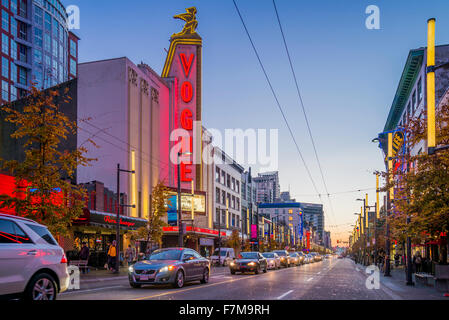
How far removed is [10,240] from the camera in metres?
9.01

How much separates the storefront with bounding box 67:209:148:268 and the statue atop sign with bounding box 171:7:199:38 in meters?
24.2

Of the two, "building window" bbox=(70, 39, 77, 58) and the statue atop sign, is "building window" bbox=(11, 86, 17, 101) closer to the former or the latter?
"building window" bbox=(70, 39, 77, 58)

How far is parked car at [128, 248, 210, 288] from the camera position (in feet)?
Result: 52.9

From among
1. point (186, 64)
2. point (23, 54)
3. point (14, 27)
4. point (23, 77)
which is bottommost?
point (186, 64)

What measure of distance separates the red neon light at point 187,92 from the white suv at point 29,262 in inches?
1678

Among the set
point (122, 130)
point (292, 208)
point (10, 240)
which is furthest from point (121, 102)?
point (292, 208)

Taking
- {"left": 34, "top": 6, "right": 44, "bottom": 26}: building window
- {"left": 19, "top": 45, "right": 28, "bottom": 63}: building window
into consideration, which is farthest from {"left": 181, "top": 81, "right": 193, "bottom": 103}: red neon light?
{"left": 34, "top": 6, "right": 44, "bottom": 26}: building window

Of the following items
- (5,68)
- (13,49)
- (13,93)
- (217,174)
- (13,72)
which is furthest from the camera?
(13,49)

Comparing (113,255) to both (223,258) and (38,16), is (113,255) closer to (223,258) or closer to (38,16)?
(223,258)

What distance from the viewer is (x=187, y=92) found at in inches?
2052

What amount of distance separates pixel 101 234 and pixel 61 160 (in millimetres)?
19815

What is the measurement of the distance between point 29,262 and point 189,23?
5013cm

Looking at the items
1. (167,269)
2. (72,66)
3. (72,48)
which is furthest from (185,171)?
(72,48)

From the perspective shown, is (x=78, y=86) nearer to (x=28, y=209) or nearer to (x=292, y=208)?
(x=28, y=209)
